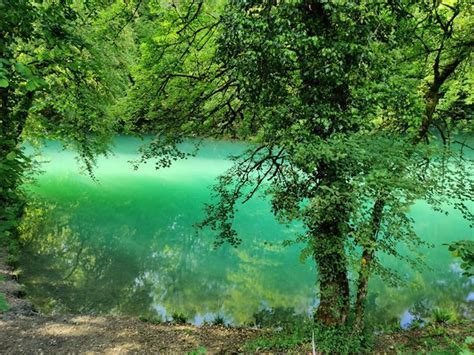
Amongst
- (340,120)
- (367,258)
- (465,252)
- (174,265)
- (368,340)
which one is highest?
(340,120)

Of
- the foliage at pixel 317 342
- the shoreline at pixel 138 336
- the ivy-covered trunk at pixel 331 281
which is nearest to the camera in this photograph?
the ivy-covered trunk at pixel 331 281

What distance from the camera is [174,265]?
12180mm

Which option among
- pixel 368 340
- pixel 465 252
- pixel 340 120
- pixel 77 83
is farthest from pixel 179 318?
pixel 465 252

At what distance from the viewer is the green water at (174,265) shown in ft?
31.0

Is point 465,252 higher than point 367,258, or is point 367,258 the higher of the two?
point 465,252

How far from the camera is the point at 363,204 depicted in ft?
15.1

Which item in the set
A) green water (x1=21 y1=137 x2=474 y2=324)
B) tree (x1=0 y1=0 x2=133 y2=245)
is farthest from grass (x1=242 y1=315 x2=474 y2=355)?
tree (x1=0 y1=0 x2=133 y2=245)

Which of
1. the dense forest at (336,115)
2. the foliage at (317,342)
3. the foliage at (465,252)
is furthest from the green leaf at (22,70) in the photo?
the foliage at (317,342)

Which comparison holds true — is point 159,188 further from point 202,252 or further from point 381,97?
point 381,97

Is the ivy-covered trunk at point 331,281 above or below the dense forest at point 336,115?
below

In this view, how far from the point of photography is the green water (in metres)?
9.45

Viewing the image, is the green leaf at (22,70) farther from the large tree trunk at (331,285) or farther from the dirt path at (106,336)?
the dirt path at (106,336)

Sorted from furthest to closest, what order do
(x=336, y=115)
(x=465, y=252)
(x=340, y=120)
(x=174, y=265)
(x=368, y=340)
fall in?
1. (x=174, y=265)
2. (x=368, y=340)
3. (x=340, y=120)
4. (x=336, y=115)
5. (x=465, y=252)

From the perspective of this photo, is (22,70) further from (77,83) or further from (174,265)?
(174,265)
